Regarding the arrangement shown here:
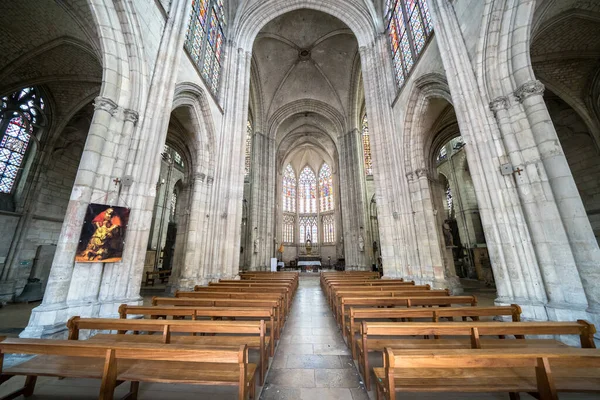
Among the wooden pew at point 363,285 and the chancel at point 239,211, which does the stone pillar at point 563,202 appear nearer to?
the chancel at point 239,211

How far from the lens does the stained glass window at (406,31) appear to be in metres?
8.02

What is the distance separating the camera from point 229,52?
11.5m

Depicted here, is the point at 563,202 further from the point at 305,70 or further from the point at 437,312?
the point at 305,70

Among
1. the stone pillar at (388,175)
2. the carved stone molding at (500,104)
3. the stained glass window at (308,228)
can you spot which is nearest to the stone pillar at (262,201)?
the stone pillar at (388,175)

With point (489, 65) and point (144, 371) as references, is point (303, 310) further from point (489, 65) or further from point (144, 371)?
point (489, 65)

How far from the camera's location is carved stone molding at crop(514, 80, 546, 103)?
14.5 ft

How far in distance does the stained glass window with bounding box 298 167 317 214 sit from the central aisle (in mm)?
28378

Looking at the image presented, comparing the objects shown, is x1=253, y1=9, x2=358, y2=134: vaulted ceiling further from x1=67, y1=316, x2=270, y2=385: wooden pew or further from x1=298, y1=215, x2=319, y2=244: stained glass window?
x1=67, y1=316, x2=270, y2=385: wooden pew

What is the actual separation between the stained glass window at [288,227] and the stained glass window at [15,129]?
24.1 meters

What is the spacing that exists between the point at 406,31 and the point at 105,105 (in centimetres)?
1096

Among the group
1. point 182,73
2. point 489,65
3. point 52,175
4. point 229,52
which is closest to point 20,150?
point 52,175

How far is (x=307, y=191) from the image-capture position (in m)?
33.5

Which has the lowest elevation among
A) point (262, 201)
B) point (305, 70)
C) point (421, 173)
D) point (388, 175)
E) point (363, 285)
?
point (363, 285)

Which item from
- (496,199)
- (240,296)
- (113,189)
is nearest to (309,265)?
(240,296)
